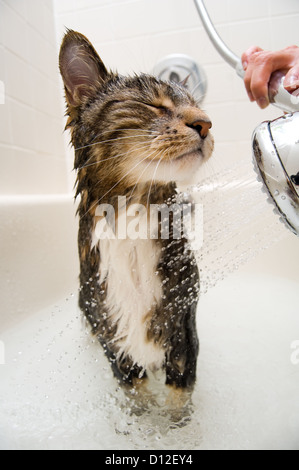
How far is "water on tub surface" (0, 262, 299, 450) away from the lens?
0.62m

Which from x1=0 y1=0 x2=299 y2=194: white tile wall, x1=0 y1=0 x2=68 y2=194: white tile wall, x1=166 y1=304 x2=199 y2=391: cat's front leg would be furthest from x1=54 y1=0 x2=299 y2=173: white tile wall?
x1=166 y1=304 x2=199 y2=391: cat's front leg

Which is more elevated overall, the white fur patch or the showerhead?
the showerhead

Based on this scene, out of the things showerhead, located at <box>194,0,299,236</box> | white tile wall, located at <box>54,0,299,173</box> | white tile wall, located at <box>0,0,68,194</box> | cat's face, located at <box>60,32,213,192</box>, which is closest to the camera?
showerhead, located at <box>194,0,299,236</box>

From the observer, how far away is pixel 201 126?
0.62 meters

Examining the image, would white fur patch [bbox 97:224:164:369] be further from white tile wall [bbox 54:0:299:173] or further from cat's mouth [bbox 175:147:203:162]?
white tile wall [bbox 54:0:299:173]

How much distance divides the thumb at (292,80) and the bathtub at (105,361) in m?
0.36

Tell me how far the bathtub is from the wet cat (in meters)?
0.09

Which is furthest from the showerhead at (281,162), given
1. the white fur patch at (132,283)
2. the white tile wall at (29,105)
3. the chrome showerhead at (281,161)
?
the white tile wall at (29,105)

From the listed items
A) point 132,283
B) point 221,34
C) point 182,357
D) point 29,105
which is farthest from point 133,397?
point 221,34

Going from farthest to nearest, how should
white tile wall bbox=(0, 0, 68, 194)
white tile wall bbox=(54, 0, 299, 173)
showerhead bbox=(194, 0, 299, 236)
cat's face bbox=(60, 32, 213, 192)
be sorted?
white tile wall bbox=(54, 0, 299, 173) → white tile wall bbox=(0, 0, 68, 194) → cat's face bbox=(60, 32, 213, 192) → showerhead bbox=(194, 0, 299, 236)

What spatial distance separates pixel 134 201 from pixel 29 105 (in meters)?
0.70

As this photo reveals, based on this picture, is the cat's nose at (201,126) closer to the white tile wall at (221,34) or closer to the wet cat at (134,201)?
the wet cat at (134,201)
